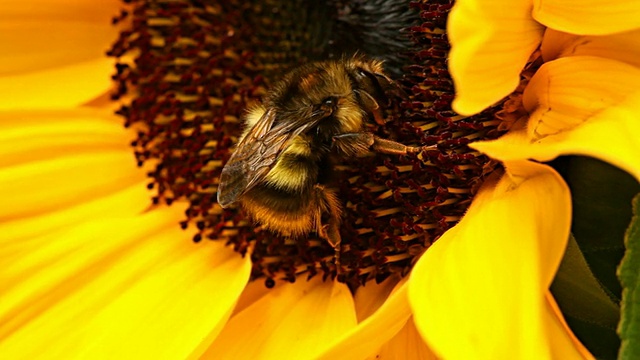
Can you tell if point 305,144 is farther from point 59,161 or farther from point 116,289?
point 59,161

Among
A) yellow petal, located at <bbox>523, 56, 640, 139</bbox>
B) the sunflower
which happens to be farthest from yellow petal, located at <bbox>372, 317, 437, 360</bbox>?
yellow petal, located at <bbox>523, 56, 640, 139</bbox>

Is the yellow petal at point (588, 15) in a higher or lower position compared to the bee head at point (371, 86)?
higher

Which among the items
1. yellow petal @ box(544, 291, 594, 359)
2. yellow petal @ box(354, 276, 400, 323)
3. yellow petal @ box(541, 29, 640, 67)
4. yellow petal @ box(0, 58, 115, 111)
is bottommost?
yellow petal @ box(354, 276, 400, 323)

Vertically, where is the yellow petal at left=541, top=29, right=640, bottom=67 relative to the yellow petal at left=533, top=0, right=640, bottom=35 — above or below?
below

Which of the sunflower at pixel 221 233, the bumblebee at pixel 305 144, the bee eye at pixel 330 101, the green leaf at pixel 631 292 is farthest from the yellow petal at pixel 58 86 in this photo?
the green leaf at pixel 631 292

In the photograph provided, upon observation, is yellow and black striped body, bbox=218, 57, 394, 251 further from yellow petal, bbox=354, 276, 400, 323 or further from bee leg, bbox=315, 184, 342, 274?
yellow petal, bbox=354, 276, 400, 323

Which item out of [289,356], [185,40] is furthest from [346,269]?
[185,40]

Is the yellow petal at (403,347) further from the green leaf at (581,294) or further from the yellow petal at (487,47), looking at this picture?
the yellow petal at (487,47)
